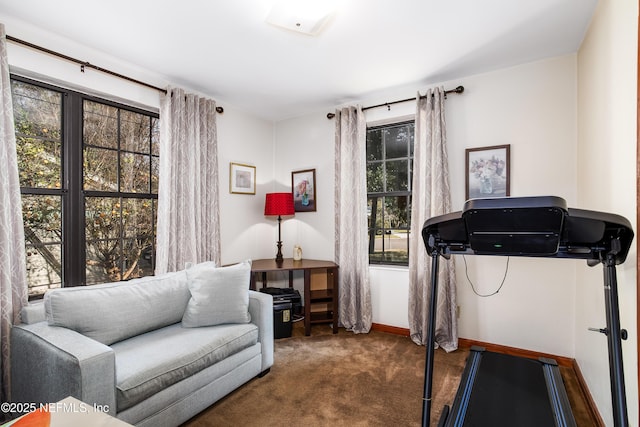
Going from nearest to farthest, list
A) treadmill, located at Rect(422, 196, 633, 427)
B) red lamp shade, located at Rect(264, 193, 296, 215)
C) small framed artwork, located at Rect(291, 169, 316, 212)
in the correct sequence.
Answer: treadmill, located at Rect(422, 196, 633, 427)
red lamp shade, located at Rect(264, 193, 296, 215)
small framed artwork, located at Rect(291, 169, 316, 212)

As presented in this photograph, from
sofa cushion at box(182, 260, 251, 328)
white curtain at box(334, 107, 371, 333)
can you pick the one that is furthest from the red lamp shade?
sofa cushion at box(182, 260, 251, 328)

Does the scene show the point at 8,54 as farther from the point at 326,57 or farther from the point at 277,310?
the point at 277,310

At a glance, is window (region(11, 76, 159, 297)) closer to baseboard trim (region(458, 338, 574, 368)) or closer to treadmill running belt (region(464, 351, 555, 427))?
treadmill running belt (region(464, 351, 555, 427))

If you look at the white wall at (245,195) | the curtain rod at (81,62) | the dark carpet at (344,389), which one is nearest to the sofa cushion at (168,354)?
the dark carpet at (344,389)

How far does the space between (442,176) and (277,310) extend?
2.15 metres

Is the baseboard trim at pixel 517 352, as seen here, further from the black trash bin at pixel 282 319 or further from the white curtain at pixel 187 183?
the white curtain at pixel 187 183

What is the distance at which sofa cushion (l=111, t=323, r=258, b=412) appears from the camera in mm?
1725

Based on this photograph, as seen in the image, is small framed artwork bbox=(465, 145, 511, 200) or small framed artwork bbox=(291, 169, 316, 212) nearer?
small framed artwork bbox=(465, 145, 511, 200)

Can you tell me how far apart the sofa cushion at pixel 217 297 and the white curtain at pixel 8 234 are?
1.03 meters

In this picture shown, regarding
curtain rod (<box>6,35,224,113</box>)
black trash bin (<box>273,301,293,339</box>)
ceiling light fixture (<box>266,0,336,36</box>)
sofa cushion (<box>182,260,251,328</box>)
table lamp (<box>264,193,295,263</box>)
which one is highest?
ceiling light fixture (<box>266,0,336,36</box>)

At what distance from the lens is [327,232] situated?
404 centimetres

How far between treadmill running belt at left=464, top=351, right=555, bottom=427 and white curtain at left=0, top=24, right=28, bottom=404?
9.11 ft

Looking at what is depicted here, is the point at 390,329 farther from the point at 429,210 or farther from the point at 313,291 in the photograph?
the point at 429,210

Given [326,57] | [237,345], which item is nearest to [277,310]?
[237,345]
